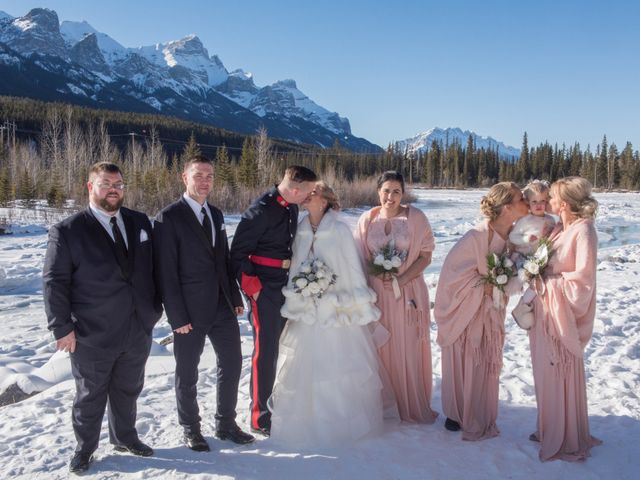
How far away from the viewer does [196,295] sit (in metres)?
3.67

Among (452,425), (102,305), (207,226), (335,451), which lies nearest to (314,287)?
(207,226)

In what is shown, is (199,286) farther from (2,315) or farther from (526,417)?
(2,315)

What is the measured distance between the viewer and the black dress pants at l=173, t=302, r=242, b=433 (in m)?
3.69

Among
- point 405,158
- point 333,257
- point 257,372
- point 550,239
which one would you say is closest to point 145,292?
point 257,372

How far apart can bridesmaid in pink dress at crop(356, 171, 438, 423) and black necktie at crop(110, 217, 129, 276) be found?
1.92 m

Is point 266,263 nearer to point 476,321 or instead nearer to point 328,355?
point 328,355

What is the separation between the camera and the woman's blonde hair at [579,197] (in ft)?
11.5

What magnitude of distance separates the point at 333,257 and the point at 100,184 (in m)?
1.81

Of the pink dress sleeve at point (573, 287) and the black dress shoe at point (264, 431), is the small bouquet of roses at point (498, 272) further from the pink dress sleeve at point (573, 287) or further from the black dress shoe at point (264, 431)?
the black dress shoe at point (264, 431)

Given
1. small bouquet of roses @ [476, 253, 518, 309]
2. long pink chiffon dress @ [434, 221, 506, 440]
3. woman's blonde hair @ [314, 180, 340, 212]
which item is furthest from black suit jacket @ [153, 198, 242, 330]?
small bouquet of roses @ [476, 253, 518, 309]

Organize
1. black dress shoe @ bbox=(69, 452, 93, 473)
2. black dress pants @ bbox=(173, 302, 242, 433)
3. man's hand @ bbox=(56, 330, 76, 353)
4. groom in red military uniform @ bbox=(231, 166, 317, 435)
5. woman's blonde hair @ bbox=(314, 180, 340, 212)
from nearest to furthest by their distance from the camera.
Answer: man's hand @ bbox=(56, 330, 76, 353) → black dress shoe @ bbox=(69, 452, 93, 473) → black dress pants @ bbox=(173, 302, 242, 433) → groom in red military uniform @ bbox=(231, 166, 317, 435) → woman's blonde hair @ bbox=(314, 180, 340, 212)

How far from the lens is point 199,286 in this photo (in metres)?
3.68

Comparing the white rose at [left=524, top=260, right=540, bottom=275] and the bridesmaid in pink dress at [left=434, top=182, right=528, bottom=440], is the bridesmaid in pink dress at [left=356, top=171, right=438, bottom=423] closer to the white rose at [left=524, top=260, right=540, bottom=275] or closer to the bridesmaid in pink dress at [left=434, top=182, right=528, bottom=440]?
the bridesmaid in pink dress at [left=434, top=182, right=528, bottom=440]

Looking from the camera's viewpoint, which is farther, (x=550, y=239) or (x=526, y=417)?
(x=526, y=417)
